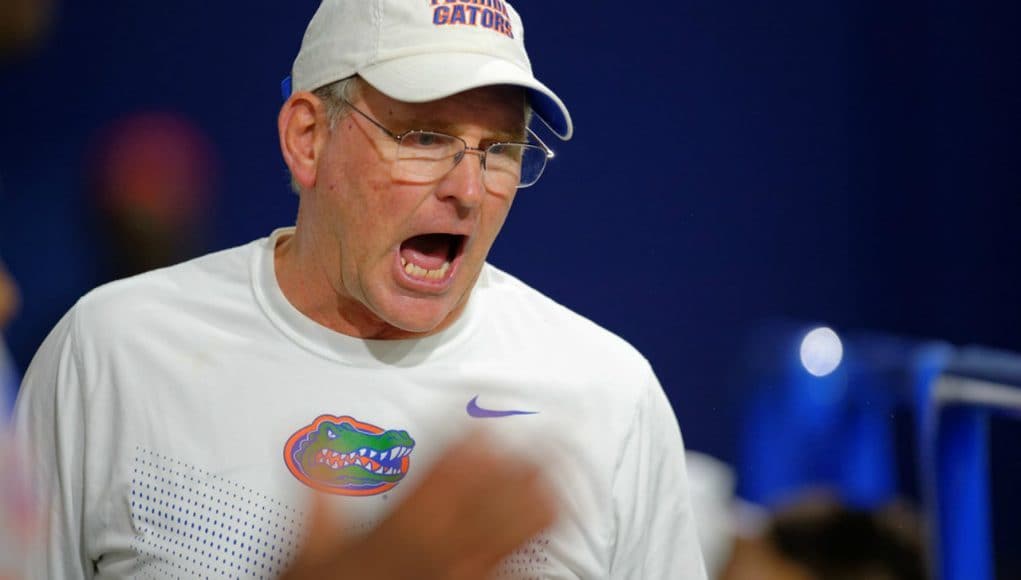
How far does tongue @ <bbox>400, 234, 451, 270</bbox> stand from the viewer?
166 centimetres

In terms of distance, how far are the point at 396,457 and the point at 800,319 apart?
1.08 m

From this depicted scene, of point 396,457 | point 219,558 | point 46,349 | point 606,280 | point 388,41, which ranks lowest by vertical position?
point 219,558

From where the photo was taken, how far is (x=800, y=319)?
2.43 metres

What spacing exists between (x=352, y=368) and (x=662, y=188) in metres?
0.73

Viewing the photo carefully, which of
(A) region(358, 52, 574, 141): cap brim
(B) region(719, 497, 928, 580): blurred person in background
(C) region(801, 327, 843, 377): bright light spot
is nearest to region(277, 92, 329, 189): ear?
(A) region(358, 52, 574, 141): cap brim

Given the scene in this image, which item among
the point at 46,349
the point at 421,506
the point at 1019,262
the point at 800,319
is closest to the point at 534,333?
the point at 46,349

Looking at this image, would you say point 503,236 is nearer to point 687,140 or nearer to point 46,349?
point 687,140

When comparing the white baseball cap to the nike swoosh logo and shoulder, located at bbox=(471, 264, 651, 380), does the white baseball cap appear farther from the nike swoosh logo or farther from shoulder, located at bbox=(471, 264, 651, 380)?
the nike swoosh logo

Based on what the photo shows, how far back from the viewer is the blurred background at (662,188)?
77.9 inches

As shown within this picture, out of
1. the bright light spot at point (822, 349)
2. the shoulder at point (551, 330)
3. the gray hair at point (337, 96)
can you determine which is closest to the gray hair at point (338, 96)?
the gray hair at point (337, 96)

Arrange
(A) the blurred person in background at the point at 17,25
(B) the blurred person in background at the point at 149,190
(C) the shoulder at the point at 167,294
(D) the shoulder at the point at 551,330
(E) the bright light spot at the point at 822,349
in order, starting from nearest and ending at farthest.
A: 1. (A) the blurred person in background at the point at 17,25
2. (C) the shoulder at the point at 167,294
3. (D) the shoulder at the point at 551,330
4. (B) the blurred person in background at the point at 149,190
5. (E) the bright light spot at the point at 822,349

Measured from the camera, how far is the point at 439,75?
1.58 meters

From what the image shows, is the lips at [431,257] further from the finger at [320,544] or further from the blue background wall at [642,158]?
the finger at [320,544]

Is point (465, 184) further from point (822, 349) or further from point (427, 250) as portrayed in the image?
point (822, 349)
